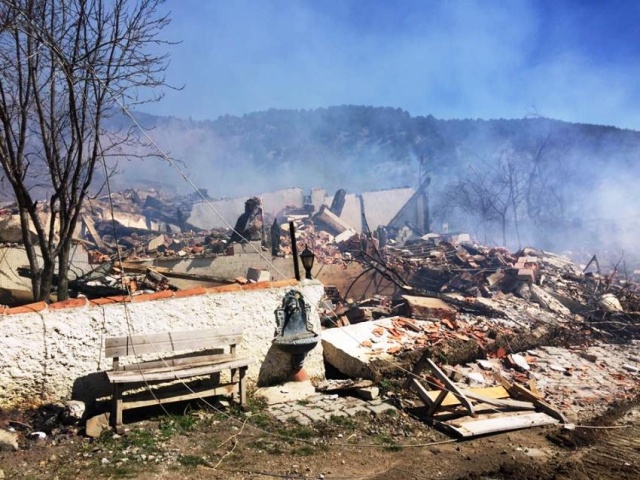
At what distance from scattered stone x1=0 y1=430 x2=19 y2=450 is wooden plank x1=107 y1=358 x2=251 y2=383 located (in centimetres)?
98

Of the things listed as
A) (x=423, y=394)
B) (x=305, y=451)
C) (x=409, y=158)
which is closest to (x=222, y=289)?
(x=305, y=451)

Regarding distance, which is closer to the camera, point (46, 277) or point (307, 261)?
point (46, 277)

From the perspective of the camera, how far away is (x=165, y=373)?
517 cm

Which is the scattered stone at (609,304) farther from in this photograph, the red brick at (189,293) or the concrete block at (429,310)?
the red brick at (189,293)

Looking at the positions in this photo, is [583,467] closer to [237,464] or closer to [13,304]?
[237,464]

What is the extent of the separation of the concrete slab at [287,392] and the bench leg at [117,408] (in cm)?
178

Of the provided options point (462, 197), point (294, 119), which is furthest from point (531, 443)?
point (294, 119)

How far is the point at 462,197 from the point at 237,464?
30.4 meters

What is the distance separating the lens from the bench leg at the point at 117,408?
4.93 metres

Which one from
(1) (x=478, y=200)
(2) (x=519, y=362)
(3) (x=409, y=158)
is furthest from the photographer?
(3) (x=409, y=158)

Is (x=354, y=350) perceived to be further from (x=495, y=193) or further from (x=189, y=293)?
(x=495, y=193)

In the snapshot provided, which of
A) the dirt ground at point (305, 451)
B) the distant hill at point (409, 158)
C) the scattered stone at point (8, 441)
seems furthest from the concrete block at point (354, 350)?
the distant hill at point (409, 158)

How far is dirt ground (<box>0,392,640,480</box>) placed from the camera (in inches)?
170

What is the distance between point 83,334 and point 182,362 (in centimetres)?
113
